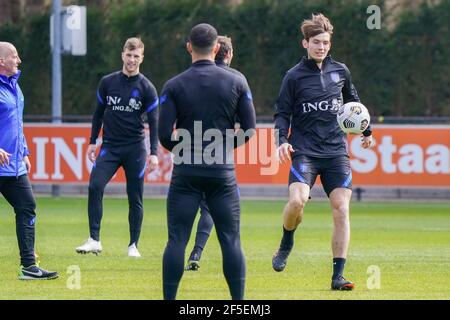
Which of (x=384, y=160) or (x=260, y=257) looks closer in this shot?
(x=260, y=257)

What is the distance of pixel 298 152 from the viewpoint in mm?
12141

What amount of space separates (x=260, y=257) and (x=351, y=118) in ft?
11.2

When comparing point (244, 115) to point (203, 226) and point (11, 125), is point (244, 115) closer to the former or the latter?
point (11, 125)

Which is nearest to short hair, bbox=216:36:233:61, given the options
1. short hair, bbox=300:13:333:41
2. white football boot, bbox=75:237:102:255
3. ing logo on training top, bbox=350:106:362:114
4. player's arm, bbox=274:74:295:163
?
player's arm, bbox=274:74:295:163

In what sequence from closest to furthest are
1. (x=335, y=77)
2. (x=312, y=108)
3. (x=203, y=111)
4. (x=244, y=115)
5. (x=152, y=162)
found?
(x=203, y=111), (x=244, y=115), (x=312, y=108), (x=335, y=77), (x=152, y=162)

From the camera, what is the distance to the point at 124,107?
14.8 m

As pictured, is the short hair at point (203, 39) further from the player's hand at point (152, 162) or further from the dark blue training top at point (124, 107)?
the dark blue training top at point (124, 107)

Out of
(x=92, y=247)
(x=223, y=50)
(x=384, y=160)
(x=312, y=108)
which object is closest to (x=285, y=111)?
(x=312, y=108)

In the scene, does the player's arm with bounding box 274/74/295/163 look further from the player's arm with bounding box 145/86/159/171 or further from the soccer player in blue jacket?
the player's arm with bounding box 145/86/159/171

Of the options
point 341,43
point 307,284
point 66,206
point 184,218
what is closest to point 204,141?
point 184,218

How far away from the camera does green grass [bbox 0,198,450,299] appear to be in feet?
38.3

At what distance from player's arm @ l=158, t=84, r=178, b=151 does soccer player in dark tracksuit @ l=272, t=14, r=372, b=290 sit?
2.25 metres

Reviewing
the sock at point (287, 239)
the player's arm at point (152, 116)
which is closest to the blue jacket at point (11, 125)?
the player's arm at point (152, 116)

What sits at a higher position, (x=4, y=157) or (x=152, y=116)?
(x=152, y=116)
